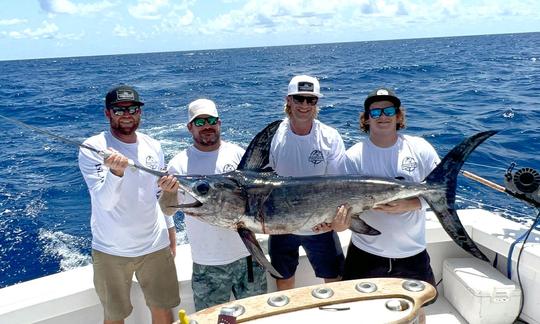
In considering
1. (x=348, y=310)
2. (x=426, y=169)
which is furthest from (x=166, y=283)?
(x=426, y=169)

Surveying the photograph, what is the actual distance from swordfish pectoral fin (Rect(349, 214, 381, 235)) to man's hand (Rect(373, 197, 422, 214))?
Result: 0.11 m

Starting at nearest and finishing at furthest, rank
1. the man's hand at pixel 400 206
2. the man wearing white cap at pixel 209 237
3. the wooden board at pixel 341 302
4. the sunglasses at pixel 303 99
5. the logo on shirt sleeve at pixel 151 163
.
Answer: the wooden board at pixel 341 302
the man's hand at pixel 400 206
the man wearing white cap at pixel 209 237
the logo on shirt sleeve at pixel 151 163
the sunglasses at pixel 303 99

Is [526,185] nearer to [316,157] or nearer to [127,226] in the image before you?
[316,157]

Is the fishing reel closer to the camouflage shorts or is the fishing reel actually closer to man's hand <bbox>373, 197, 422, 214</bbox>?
man's hand <bbox>373, 197, 422, 214</bbox>

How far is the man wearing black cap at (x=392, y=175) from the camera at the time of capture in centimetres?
255

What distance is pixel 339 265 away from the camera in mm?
2936

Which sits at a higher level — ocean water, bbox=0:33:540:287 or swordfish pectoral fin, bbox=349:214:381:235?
swordfish pectoral fin, bbox=349:214:381:235

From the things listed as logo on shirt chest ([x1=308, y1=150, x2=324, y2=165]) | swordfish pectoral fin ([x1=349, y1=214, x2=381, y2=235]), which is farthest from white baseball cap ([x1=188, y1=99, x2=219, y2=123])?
swordfish pectoral fin ([x1=349, y1=214, x2=381, y2=235])

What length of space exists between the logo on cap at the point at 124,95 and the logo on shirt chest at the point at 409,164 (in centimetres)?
157

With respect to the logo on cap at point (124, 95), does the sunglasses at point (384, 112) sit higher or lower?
lower

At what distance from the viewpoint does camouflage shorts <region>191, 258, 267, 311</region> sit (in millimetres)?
2607

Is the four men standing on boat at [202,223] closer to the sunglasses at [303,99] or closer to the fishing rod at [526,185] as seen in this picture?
the sunglasses at [303,99]

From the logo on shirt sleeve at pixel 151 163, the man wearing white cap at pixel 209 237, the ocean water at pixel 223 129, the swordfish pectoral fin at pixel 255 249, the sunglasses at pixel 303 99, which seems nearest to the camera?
the swordfish pectoral fin at pixel 255 249

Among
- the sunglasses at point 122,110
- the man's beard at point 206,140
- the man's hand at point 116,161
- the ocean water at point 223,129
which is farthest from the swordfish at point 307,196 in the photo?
the ocean water at point 223,129
